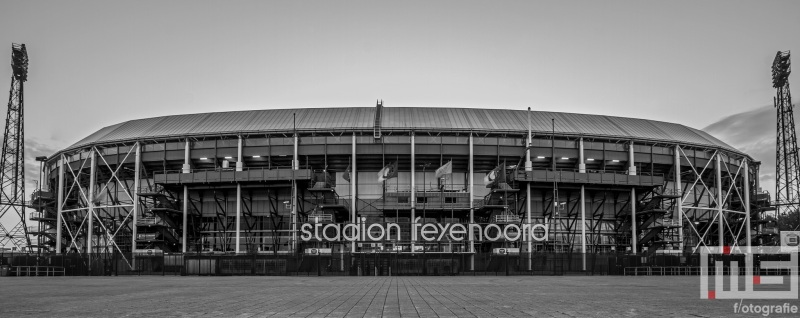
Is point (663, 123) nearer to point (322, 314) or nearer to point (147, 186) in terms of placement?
point (147, 186)

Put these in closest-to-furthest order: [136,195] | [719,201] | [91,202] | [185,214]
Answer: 1. [185,214]
2. [136,195]
3. [91,202]
4. [719,201]

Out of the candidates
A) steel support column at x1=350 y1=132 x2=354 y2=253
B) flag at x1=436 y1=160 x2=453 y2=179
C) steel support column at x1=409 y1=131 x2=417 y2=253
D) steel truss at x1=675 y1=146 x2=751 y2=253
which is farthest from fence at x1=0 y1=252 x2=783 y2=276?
steel truss at x1=675 y1=146 x2=751 y2=253

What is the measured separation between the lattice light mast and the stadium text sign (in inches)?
1825

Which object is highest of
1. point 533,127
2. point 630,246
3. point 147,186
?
point 533,127

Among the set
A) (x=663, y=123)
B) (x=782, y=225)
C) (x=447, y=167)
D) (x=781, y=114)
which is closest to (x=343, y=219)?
(x=447, y=167)

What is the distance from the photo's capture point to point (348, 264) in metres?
62.2

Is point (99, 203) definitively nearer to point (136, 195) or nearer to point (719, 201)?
point (136, 195)

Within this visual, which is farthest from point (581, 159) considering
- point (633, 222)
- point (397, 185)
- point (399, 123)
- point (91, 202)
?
point (91, 202)

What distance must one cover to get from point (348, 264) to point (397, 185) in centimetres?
2320

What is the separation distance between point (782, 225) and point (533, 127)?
73749 millimetres

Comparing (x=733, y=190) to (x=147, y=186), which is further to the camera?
(x=733, y=190)

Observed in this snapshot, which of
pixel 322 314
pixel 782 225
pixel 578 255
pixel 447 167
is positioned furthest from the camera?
pixel 782 225

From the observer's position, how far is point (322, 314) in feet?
56.9

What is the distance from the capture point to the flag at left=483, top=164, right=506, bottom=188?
7550 cm
